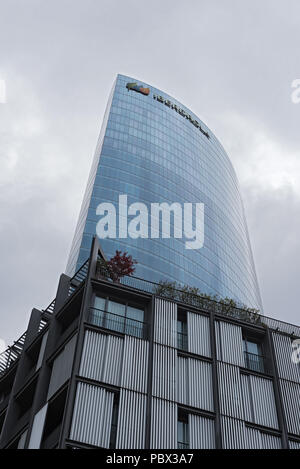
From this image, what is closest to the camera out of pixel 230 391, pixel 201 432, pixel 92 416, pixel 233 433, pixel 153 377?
pixel 92 416

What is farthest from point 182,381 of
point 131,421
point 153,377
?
point 131,421

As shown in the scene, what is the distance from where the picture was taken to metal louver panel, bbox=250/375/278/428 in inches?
1152

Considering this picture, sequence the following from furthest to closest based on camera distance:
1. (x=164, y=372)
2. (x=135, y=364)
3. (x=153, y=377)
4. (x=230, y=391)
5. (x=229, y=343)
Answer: (x=229, y=343)
(x=230, y=391)
(x=164, y=372)
(x=135, y=364)
(x=153, y=377)

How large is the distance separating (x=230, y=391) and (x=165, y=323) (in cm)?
490

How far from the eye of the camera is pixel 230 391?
97.1ft

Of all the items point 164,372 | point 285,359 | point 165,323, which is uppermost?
point 165,323

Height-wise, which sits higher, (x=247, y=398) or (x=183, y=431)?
(x=247, y=398)

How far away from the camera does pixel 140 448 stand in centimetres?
2545

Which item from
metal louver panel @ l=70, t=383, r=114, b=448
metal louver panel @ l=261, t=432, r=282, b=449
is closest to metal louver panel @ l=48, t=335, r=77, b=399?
metal louver panel @ l=70, t=383, r=114, b=448

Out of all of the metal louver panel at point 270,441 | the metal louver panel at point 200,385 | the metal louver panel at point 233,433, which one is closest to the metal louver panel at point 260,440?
the metal louver panel at point 270,441

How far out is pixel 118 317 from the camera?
103 ft

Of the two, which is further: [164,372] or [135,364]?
[164,372]

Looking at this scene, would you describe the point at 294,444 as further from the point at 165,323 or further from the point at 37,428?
the point at 37,428
